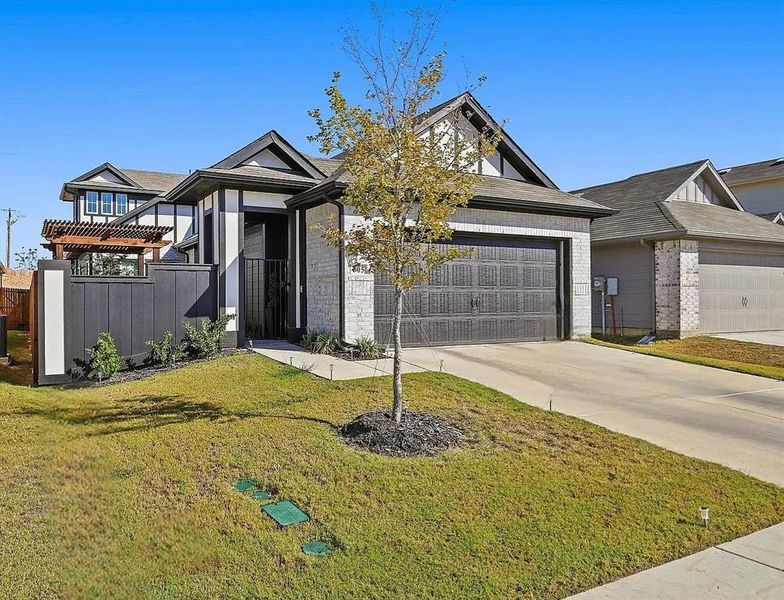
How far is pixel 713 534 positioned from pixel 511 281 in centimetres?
984

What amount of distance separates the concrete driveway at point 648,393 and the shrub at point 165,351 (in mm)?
4415

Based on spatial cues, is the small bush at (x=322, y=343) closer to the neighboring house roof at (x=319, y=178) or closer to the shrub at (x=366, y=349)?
the shrub at (x=366, y=349)

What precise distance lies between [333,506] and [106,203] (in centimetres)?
3294

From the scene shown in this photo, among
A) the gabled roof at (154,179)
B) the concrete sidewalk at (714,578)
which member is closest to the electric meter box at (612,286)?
the concrete sidewalk at (714,578)

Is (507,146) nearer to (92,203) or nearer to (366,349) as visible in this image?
(366,349)

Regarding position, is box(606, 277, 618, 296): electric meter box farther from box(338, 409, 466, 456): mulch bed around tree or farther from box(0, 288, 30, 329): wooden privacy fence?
box(0, 288, 30, 329): wooden privacy fence

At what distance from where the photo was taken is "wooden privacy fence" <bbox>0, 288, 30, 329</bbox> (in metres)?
19.3

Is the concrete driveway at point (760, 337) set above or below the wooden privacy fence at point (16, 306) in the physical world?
below

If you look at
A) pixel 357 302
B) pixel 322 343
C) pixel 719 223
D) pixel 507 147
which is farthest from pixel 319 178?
pixel 719 223

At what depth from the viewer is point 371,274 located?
38.8 ft

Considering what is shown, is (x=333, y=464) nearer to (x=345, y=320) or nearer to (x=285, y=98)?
(x=345, y=320)

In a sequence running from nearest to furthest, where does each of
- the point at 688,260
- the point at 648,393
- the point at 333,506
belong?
the point at 333,506
the point at 648,393
the point at 688,260

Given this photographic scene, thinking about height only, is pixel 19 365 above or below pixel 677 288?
below

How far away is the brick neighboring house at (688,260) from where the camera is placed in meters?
16.5
